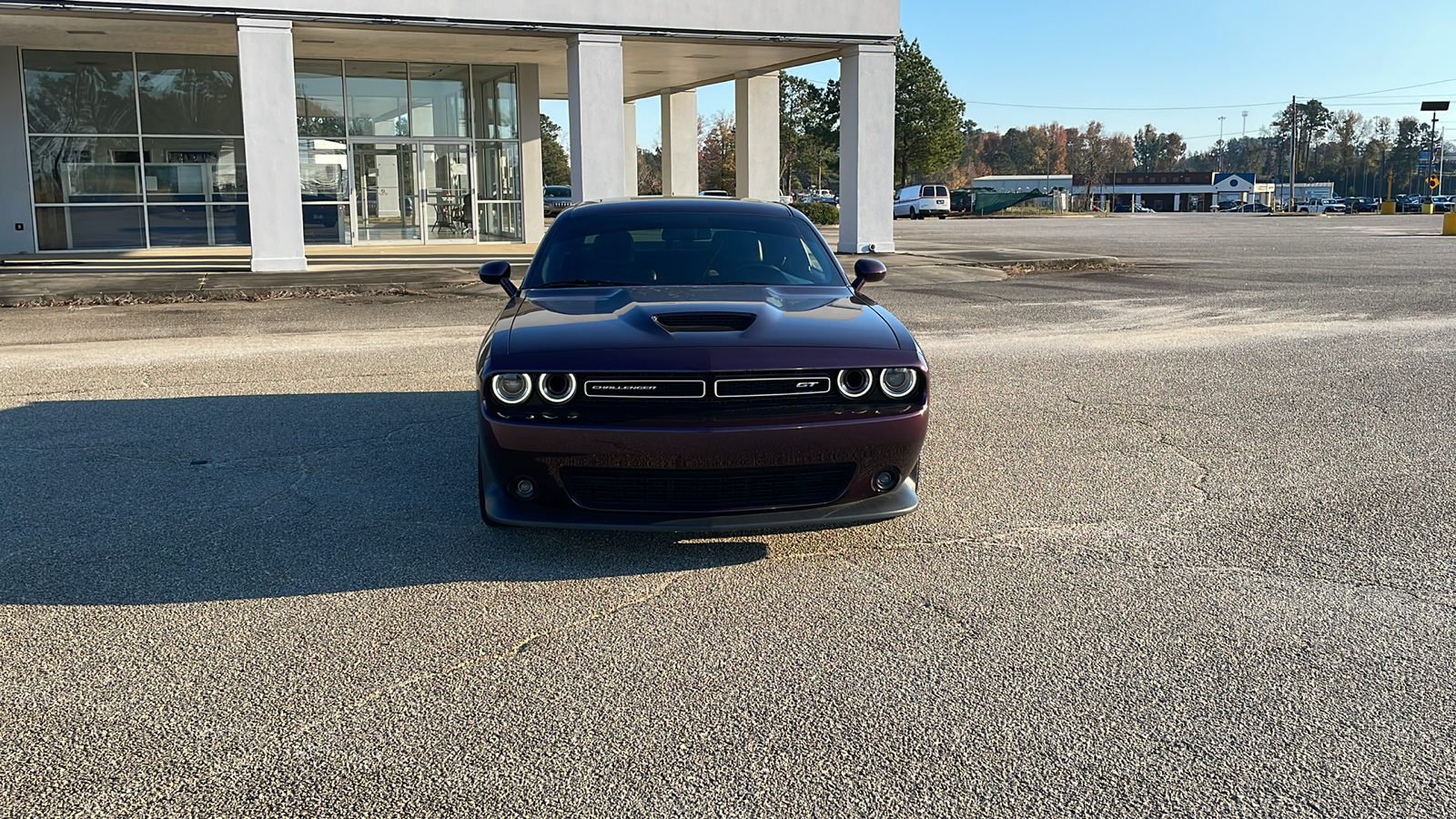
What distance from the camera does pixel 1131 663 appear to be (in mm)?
3840

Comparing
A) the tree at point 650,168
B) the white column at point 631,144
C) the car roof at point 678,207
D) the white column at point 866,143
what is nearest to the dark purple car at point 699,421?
the car roof at point 678,207

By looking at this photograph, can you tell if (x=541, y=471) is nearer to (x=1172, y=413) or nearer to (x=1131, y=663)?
(x=1131, y=663)

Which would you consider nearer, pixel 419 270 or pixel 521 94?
pixel 419 270

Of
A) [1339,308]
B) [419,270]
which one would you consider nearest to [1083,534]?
[1339,308]

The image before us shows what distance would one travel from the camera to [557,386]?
181 inches

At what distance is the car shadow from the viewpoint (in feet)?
15.3

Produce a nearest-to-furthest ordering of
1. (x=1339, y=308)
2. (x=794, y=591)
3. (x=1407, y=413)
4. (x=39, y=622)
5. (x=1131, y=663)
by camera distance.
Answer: (x=1131, y=663) < (x=39, y=622) < (x=794, y=591) < (x=1407, y=413) < (x=1339, y=308)

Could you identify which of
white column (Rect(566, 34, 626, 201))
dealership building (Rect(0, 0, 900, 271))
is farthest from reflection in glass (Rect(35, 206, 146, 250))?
white column (Rect(566, 34, 626, 201))

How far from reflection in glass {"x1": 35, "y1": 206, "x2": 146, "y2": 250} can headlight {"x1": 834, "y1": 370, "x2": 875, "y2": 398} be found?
950 inches

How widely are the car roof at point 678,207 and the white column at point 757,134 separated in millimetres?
21501

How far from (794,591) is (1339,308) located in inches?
486

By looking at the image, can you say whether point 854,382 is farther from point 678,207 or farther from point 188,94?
point 188,94

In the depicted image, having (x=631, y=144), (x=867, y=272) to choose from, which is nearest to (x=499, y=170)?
(x=631, y=144)

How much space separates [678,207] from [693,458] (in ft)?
8.29
